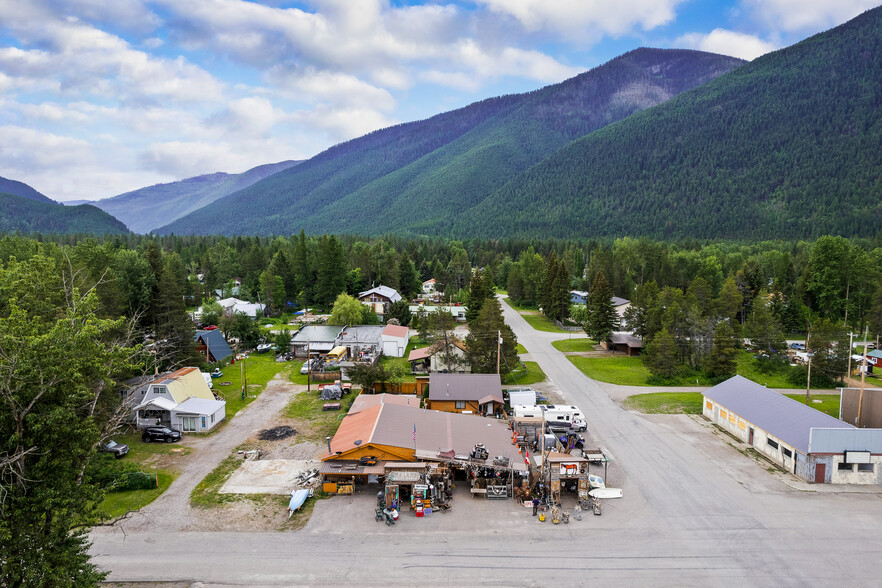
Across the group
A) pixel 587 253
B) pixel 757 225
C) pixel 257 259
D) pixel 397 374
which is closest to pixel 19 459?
pixel 397 374

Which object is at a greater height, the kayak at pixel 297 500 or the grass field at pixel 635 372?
the grass field at pixel 635 372

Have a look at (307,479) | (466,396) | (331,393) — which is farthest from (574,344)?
(307,479)

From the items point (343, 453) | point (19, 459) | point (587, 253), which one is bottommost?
point (343, 453)

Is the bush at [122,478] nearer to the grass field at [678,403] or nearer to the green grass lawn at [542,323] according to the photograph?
the grass field at [678,403]

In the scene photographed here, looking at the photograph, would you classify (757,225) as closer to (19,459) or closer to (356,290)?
(356,290)

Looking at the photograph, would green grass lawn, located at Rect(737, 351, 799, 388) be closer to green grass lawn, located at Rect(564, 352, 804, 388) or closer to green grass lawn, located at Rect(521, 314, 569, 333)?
green grass lawn, located at Rect(564, 352, 804, 388)

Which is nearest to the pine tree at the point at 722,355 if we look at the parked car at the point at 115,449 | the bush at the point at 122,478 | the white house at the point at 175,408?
the white house at the point at 175,408

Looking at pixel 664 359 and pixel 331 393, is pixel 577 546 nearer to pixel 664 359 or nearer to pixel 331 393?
pixel 331 393

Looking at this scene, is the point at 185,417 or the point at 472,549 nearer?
the point at 472,549
